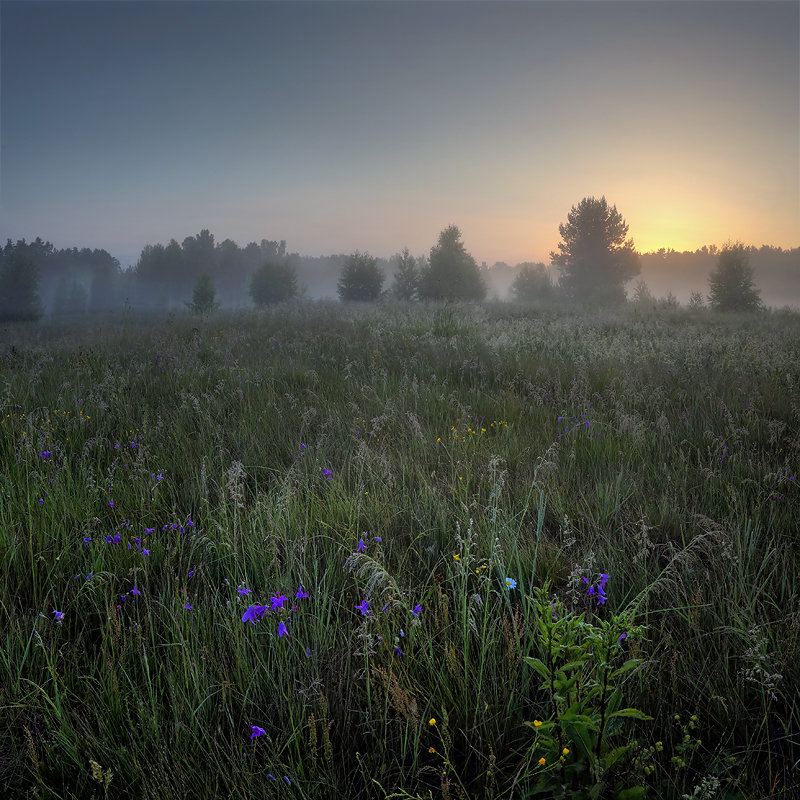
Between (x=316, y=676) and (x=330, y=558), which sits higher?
(x=330, y=558)

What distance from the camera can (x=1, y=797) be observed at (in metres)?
1.23

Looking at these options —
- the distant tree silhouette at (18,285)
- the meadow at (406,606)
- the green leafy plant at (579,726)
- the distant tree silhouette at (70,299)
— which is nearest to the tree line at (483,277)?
the distant tree silhouette at (18,285)

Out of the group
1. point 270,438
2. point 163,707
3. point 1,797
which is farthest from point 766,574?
point 270,438

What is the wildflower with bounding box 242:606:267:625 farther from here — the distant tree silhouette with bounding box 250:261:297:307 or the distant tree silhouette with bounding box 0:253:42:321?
the distant tree silhouette with bounding box 0:253:42:321

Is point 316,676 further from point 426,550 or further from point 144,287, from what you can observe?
point 144,287

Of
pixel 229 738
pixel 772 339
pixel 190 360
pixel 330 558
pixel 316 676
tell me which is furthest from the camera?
pixel 772 339

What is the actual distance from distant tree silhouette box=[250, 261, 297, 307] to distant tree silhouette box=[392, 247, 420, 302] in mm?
18870

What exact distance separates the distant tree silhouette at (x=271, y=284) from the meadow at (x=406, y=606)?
44065 millimetres

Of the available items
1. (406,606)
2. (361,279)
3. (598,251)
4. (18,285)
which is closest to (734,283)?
(598,251)

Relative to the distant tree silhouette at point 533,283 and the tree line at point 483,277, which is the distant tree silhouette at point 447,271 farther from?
the distant tree silhouette at point 533,283

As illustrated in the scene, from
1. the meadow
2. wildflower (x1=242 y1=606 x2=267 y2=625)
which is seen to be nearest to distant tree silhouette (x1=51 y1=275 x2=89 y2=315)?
the meadow

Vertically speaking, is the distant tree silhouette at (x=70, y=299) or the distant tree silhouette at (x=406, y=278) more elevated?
the distant tree silhouette at (x=70, y=299)

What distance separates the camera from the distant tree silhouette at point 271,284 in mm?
45969

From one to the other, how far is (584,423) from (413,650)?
2.88m
